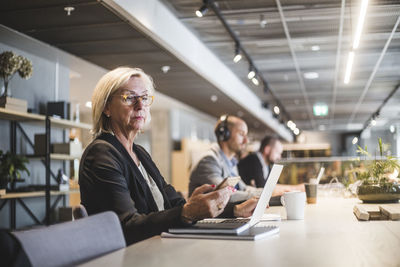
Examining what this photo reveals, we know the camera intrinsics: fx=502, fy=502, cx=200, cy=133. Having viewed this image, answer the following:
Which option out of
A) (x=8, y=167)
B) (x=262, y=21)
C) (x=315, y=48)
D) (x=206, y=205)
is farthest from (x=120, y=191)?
(x=315, y=48)

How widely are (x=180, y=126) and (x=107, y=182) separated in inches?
488

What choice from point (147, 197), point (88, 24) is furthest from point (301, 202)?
point (88, 24)

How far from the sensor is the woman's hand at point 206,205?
1.61 meters

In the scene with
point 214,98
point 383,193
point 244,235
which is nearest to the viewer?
point 244,235

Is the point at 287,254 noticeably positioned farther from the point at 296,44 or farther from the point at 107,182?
the point at 296,44

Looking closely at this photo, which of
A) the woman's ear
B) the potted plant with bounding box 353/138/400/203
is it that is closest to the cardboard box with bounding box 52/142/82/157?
the potted plant with bounding box 353/138/400/203

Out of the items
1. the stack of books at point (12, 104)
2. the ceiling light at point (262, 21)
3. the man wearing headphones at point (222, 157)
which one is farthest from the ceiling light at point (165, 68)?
the man wearing headphones at point (222, 157)

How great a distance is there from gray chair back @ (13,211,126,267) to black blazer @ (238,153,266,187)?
4.20 m

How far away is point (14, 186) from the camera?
527 centimetres

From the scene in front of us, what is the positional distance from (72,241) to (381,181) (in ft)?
6.91

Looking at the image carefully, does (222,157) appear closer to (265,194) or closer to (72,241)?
(265,194)

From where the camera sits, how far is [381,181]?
2.80m

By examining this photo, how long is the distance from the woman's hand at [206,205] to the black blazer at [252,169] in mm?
3849

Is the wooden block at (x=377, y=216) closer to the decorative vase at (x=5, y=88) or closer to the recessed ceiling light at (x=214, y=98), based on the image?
the decorative vase at (x=5, y=88)
